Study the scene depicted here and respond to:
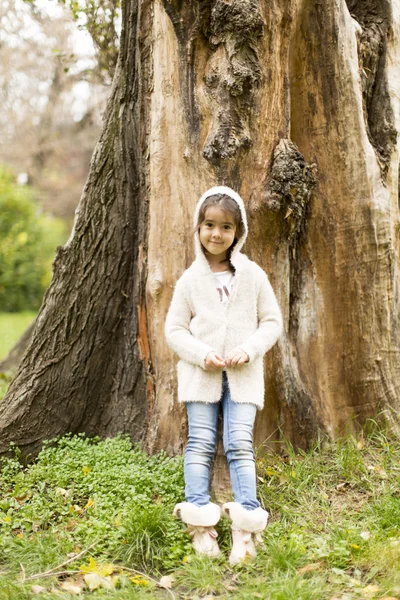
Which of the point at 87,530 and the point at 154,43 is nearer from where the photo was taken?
the point at 87,530

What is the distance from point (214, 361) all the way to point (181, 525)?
38.4 inches

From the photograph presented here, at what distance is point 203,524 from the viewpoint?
3367mm

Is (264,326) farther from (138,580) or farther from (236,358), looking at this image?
(138,580)

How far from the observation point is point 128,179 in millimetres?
4594

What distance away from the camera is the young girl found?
3.45 meters

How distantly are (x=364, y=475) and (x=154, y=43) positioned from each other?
3.23 metres

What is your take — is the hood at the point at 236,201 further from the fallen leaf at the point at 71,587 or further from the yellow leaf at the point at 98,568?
the fallen leaf at the point at 71,587

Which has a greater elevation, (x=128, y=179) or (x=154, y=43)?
(x=154, y=43)

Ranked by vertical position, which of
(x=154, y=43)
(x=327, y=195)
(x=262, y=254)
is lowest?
(x=262, y=254)

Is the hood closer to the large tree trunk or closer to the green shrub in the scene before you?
the large tree trunk

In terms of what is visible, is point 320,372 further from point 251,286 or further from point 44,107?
point 44,107

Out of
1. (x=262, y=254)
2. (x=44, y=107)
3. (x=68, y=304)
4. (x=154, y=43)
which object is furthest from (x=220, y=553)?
(x=44, y=107)

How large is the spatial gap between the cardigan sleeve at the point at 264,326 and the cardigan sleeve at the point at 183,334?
239 mm

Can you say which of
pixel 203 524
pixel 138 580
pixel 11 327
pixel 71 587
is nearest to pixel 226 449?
pixel 203 524
